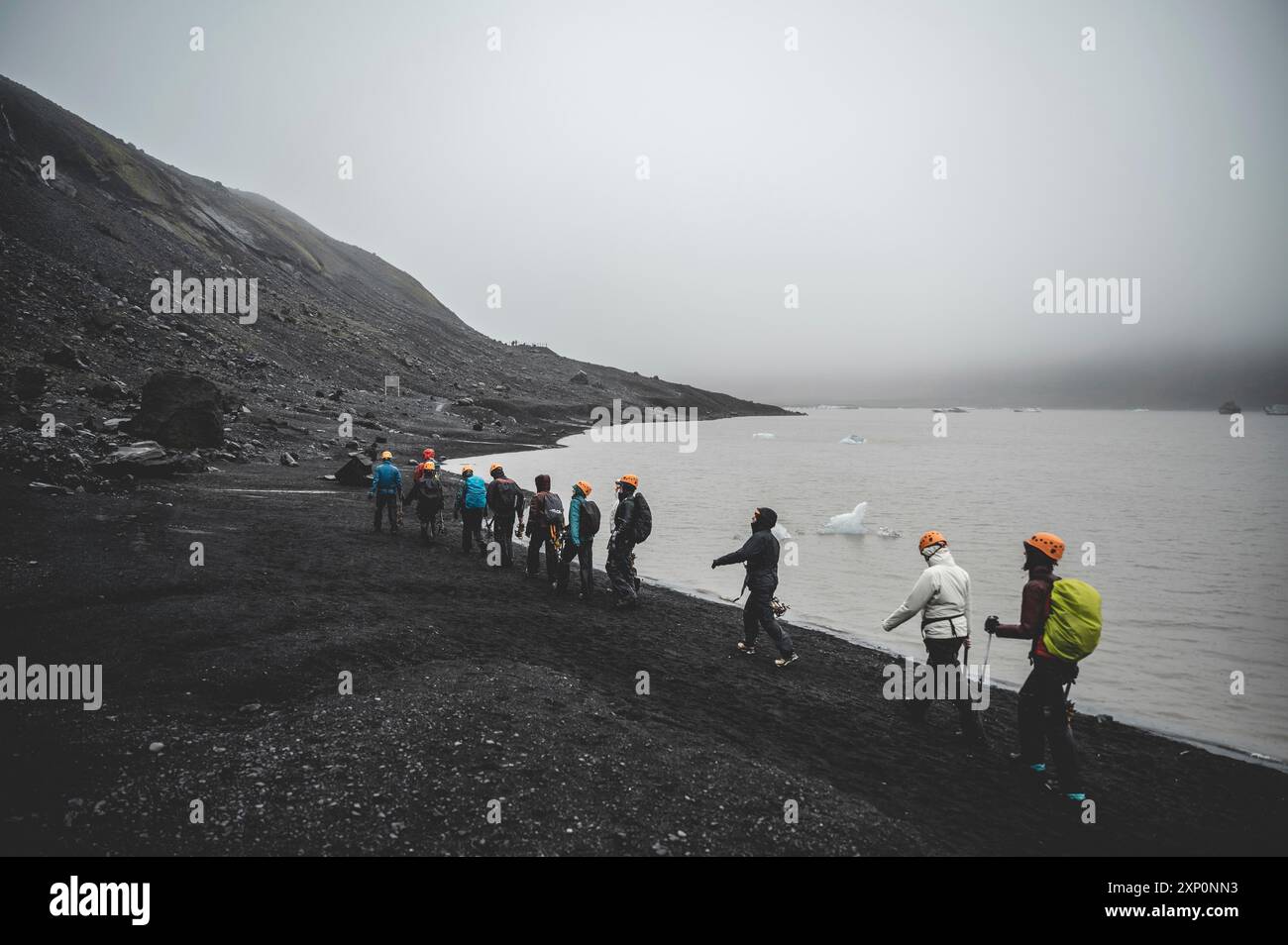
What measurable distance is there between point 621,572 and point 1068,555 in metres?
21.0

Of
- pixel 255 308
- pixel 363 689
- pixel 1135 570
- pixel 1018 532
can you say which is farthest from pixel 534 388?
pixel 363 689

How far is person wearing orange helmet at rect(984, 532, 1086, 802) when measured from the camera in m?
6.05

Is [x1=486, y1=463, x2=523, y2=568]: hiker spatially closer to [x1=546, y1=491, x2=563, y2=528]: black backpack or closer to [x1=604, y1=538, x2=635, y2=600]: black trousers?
[x1=546, y1=491, x2=563, y2=528]: black backpack

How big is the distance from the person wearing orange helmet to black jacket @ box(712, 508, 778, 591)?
3.37 m

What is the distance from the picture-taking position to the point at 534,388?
103812 mm

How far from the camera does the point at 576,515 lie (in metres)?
11.6

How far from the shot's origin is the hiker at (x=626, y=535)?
1126cm

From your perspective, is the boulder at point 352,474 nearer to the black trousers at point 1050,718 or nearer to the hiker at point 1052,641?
the hiker at point 1052,641

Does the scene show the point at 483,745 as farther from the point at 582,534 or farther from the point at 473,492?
the point at 473,492

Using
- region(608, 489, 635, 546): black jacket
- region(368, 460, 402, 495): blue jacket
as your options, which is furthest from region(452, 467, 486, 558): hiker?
region(608, 489, 635, 546): black jacket

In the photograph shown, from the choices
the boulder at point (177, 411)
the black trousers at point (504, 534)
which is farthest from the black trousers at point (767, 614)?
the boulder at point (177, 411)

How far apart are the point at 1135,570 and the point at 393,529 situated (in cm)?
2390

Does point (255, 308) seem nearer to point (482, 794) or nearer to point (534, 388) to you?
point (534, 388)

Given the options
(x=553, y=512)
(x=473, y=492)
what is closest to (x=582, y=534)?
(x=553, y=512)
